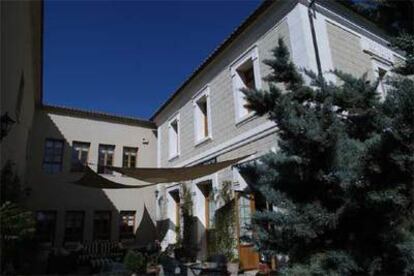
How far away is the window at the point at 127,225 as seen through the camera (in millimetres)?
12555

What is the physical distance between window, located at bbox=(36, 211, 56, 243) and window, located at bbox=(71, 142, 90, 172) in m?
1.86

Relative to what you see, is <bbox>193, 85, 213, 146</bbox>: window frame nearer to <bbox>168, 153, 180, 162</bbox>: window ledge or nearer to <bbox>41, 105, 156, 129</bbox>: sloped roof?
<bbox>168, 153, 180, 162</bbox>: window ledge

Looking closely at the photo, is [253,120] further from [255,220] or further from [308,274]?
[308,274]

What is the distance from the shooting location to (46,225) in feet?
37.3

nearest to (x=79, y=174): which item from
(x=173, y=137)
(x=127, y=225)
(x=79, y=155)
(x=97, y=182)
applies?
(x=79, y=155)

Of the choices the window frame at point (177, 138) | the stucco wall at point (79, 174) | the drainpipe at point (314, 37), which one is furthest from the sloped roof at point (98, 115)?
the drainpipe at point (314, 37)

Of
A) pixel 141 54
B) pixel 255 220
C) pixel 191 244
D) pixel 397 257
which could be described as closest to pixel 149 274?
pixel 191 244

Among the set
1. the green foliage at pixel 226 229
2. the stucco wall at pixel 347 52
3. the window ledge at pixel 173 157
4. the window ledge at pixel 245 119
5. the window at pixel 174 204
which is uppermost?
the stucco wall at pixel 347 52

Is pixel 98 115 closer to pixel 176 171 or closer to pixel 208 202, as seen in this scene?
pixel 208 202

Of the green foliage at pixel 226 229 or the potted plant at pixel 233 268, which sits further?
the green foliage at pixel 226 229

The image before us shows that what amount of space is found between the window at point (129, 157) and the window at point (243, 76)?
6.96 metres

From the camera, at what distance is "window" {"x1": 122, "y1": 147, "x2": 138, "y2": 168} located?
1341cm

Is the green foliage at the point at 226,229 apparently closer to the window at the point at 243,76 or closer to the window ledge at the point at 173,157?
the window at the point at 243,76

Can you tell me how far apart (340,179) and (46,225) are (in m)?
11.3
